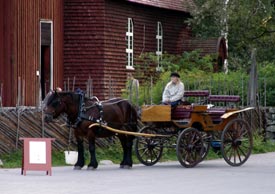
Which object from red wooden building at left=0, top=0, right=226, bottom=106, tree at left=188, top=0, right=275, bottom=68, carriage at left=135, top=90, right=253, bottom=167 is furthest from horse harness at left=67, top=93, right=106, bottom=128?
tree at left=188, top=0, right=275, bottom=68

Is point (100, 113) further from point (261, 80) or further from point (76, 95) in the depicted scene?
point (261, 80)

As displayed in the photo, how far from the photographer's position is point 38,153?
2198 centimetres

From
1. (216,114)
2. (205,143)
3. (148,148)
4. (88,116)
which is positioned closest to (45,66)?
(216,114)

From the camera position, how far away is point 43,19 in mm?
41844

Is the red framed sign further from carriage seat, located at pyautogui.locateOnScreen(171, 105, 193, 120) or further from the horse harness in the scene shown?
carriage seat, located at pyautogui.locateOnScreen(171, 105, 193, 120)

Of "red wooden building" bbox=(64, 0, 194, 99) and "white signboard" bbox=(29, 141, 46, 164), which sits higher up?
"red wooden building" bbox=(64, 0, 194, 99)

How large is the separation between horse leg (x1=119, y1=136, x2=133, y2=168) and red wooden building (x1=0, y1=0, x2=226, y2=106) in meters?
13.5

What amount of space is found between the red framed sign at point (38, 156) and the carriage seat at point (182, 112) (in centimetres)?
408

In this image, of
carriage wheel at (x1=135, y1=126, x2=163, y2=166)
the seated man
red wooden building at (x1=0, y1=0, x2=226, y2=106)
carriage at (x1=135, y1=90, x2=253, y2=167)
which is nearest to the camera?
carriage at (x1=135, y1=90, x2=253, y2=167)

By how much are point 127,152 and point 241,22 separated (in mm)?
23111

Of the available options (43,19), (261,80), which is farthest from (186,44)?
(261,80)

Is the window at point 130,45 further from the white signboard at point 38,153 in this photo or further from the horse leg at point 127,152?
the white signboard at point 38,153

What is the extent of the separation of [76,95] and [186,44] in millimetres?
27095

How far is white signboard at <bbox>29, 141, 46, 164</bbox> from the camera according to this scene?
21938 mm
